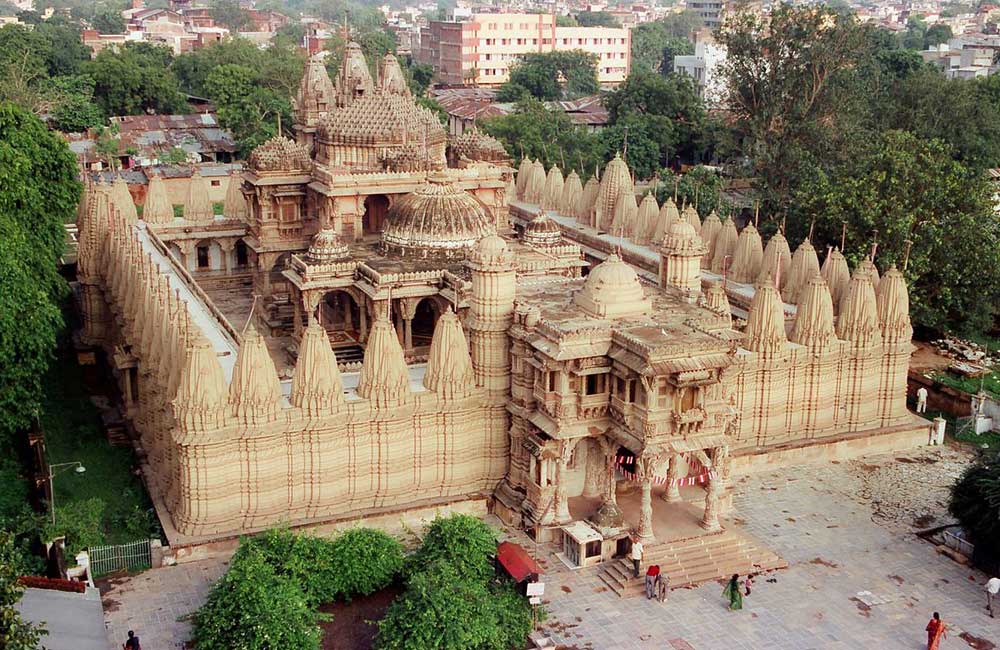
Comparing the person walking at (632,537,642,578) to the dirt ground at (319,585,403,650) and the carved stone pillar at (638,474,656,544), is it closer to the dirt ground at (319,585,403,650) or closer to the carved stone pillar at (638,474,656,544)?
the carved stone pillar at (638,474,656,544)

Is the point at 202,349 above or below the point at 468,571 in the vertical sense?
above

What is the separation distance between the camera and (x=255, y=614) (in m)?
19.3

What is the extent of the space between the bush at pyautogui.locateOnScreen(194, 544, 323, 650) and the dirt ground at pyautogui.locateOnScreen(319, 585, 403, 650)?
65cm

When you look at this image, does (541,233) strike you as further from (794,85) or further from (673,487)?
(794,85)

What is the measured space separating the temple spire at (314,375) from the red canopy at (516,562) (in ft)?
15.1

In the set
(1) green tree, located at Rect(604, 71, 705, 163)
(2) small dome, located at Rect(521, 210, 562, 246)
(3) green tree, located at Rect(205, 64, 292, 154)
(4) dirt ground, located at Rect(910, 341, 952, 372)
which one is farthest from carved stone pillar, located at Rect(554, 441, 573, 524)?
(1) green tree, located at Rect(604, 71, 705, 163)

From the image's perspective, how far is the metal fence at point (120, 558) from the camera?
22.9 m

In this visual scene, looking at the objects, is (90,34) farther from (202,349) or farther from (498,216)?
(202,349)

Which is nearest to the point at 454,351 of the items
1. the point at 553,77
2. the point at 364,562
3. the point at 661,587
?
the point at 364,562

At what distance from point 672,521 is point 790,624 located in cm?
377

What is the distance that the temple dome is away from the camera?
1495 inches

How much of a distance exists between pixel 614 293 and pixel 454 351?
3571 millimetres

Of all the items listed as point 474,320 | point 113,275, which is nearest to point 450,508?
point 474,320

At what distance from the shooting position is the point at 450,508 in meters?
25.4
